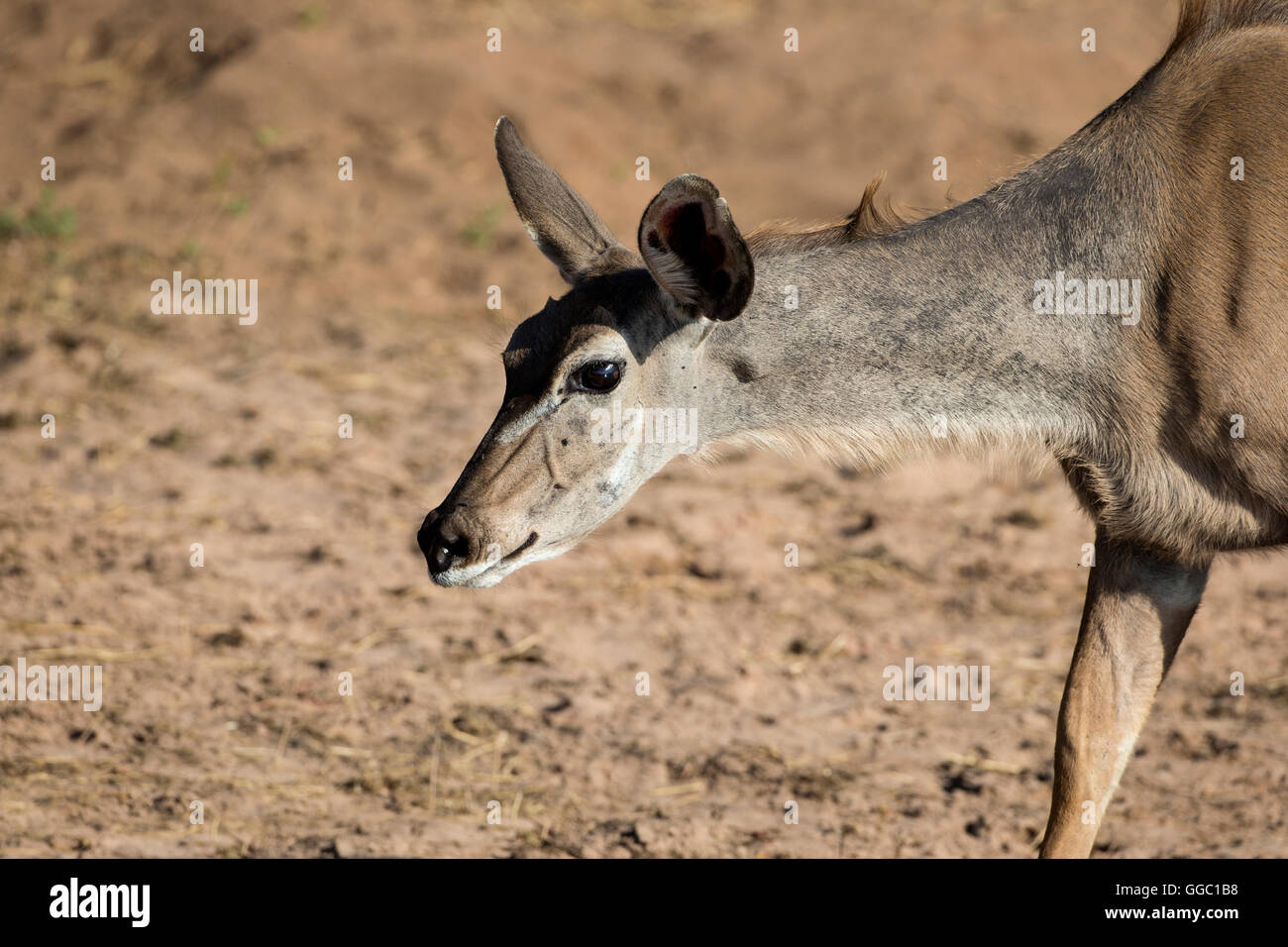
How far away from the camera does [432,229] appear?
38.1 feet

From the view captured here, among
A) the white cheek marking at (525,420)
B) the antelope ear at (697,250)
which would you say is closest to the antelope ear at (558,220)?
the antelope ear at (697,250)

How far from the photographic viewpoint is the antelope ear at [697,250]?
4402 mm

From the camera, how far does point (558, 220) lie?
498 centimetres

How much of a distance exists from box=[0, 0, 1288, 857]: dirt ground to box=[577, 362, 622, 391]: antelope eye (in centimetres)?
96

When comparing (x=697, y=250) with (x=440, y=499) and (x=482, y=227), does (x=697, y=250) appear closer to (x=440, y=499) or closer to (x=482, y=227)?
(x=440, y=499)

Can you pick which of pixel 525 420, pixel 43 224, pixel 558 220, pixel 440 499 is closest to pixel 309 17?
pixel 43 224

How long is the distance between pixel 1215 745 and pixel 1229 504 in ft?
6.52

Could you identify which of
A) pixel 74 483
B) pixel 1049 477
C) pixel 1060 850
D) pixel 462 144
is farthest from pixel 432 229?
pixel 1060 850

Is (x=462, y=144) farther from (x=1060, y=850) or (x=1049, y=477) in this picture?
(x=1060, y=850)

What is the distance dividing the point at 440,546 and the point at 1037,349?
2.06 m

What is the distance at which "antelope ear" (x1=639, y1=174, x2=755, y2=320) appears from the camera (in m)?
4.40

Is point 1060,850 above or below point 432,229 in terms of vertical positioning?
below

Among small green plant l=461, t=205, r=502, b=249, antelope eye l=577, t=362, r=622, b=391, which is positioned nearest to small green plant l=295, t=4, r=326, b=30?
small green plant l=461, t=205, r=502, b=249

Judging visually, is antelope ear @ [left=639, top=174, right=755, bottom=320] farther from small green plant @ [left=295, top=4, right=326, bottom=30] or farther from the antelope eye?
small green plant @ [left=295, top=4, right=326, bottom=30]
